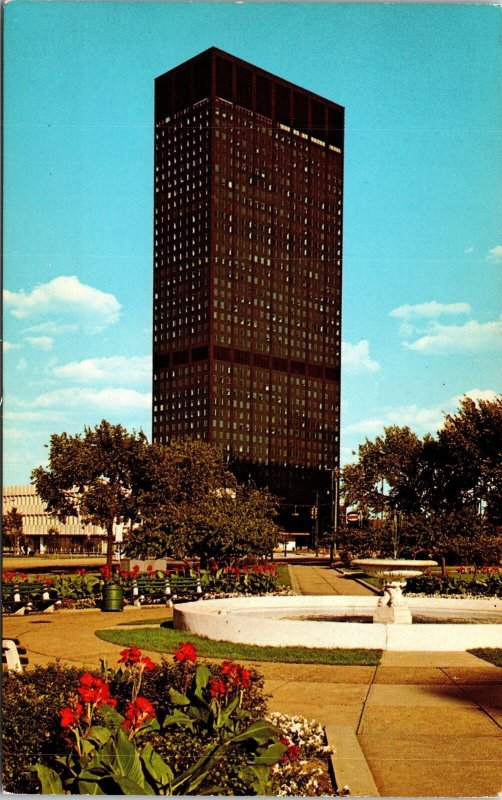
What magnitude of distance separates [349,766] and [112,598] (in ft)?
52.2

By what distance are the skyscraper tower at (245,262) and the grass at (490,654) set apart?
1378 centimetres

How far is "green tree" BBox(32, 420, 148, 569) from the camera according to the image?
132 ft

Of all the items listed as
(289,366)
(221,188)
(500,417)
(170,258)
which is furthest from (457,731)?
(289,366)

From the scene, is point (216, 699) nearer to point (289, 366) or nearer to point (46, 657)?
point (46, 657)

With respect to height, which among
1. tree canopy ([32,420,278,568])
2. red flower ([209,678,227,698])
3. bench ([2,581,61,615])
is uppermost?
tree canopy ([32,420,278,568])

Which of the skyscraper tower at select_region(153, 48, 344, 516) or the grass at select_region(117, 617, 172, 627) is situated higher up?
the skyscraper tower at select_region(153, 48, 344, 516)

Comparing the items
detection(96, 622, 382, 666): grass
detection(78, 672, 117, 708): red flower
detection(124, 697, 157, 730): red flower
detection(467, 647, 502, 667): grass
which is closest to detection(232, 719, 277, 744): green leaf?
detection(124, 697, 157, 730): red flower

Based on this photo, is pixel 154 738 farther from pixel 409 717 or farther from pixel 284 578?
pixel 284 578

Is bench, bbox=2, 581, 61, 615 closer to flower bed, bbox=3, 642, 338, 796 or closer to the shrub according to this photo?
flower bed, bbox=3, 642, 338, 796

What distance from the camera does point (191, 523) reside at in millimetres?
33625

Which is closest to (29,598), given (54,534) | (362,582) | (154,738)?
(154,738)

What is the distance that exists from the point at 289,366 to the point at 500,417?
63139 millimetres

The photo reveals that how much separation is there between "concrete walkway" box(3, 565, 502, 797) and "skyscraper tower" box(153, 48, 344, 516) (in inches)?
542

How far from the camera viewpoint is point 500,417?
159ft
